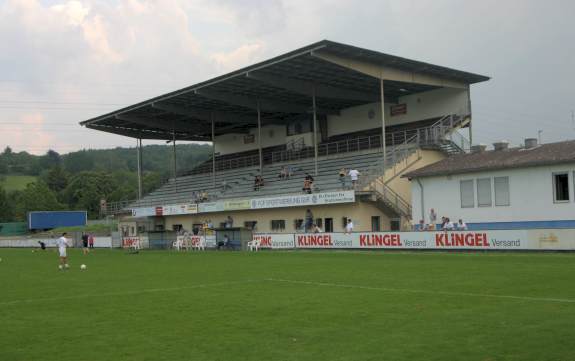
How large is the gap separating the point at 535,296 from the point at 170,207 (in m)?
49.8

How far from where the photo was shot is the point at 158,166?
536 feet

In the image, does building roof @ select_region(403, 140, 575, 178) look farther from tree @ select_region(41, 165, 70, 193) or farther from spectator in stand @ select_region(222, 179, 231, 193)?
tree @ select_region(41, 165, 70, 193)

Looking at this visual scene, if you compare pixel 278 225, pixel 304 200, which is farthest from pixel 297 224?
pixel 304 200

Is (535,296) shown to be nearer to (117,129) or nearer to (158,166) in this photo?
(117,129)

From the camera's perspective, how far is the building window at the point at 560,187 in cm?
3578

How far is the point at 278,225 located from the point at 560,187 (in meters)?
22.2

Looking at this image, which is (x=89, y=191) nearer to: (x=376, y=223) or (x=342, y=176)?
(x=342, y=176)

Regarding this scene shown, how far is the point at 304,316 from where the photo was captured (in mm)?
13258

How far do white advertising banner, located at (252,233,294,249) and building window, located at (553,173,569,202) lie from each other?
1586cm

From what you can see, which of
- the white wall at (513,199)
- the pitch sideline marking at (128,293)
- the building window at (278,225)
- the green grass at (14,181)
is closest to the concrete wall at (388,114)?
the white wall at (513,199)

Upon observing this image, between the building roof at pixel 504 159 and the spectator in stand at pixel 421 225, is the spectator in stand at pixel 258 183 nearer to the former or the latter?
the building roof at pixel 504 159

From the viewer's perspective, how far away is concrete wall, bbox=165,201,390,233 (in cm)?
4562

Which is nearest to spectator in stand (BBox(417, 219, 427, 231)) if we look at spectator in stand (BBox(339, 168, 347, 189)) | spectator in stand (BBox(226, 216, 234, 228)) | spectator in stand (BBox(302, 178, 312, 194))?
spectator in stand (BBox(339, 168, 347, 189))

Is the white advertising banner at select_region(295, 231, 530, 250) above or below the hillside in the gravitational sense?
below
